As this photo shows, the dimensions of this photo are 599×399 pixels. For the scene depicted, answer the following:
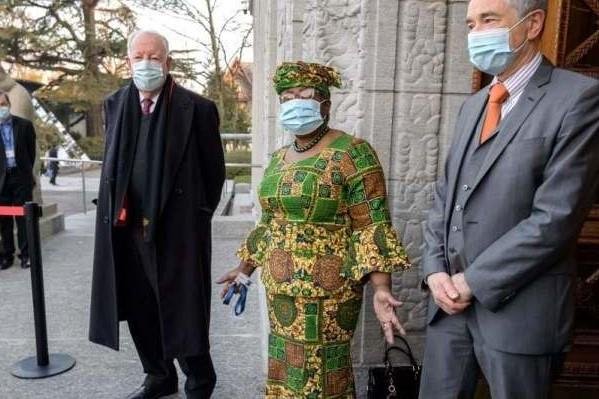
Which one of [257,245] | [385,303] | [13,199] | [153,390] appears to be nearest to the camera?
[385,303]

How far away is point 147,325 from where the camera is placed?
287 centimetres

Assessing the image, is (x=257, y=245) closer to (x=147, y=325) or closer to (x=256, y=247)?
(x=256, y=247)

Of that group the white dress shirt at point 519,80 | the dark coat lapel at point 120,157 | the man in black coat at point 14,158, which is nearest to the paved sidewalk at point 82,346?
the man in black coat at point 14,158

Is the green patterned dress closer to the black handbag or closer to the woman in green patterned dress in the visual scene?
the woman in green patterned dress

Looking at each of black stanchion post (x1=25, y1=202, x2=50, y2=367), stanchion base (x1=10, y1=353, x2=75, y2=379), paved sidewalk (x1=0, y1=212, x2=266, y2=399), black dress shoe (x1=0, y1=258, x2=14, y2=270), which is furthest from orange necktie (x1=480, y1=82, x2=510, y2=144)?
black dress shoe (x1=0, y1=258, x2=14, y2=270)

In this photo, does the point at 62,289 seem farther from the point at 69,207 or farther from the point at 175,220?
the point at 69,207

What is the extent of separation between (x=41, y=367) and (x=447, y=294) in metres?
2.81

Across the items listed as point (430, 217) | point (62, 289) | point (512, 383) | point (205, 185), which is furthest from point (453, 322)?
point (62, 289)

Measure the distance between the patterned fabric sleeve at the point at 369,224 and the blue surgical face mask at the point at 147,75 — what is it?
1.13 metres

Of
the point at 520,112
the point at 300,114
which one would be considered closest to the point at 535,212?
the point at 520,112

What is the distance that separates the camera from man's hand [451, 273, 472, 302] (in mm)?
1688

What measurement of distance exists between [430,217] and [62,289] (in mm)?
4276

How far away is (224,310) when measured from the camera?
4531mm

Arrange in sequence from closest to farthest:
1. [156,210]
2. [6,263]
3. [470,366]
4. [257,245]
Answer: [470,366], [257,245], [156,210], [6,263]
